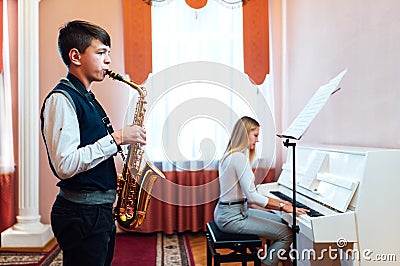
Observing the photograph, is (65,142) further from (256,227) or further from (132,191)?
(256,227)

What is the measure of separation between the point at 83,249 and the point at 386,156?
4.70 ft

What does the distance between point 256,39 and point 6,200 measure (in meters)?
2.74

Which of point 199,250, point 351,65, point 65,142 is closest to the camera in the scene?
point 65,142

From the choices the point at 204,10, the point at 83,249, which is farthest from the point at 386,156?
the point at 204,10

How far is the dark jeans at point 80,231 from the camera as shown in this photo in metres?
1.37

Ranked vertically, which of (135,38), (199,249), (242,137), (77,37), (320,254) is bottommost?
(199,249)

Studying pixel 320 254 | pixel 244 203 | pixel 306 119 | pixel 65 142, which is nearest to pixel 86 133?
pixel 65 142

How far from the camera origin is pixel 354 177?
2.06m

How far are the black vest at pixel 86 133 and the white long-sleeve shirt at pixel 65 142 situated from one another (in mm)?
37

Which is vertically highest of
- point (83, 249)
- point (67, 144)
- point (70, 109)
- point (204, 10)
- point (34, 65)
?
point (204, 10)

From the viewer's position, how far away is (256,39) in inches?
159

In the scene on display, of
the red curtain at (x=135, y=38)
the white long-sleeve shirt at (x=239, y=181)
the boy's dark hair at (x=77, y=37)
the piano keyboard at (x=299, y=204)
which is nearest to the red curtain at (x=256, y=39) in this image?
the red curtain at (x=135, y=38)

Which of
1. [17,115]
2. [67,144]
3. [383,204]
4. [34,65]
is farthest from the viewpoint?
[17,115]

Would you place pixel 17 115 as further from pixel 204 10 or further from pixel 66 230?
pixel 66 230
